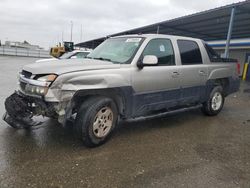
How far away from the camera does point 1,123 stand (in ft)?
14.5

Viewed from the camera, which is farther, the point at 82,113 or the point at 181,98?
the point at 181,98

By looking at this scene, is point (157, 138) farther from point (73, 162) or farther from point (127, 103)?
point (73, 162)

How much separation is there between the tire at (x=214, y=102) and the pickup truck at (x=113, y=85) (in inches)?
13.6

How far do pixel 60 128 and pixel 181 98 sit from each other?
2657mm

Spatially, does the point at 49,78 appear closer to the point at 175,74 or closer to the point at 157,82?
the point at 157,82

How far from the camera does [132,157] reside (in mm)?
3357

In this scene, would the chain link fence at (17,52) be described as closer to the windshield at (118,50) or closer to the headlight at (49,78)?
the windshield at (118,50)

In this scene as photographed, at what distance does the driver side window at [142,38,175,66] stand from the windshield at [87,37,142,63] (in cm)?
24

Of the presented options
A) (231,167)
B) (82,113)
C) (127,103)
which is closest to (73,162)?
(82,113)

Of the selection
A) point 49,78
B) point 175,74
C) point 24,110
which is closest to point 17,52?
point 24,110

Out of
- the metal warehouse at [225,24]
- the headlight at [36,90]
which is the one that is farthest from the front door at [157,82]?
the metal warehouse at [225,24]

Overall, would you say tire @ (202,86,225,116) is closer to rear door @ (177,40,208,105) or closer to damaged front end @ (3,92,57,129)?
rear door @ (177,40,208,105)

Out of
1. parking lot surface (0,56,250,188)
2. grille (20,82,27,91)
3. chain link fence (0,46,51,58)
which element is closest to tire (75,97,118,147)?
parking lot surface (0,56,250,188)

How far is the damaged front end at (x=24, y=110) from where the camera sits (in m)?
3.33
